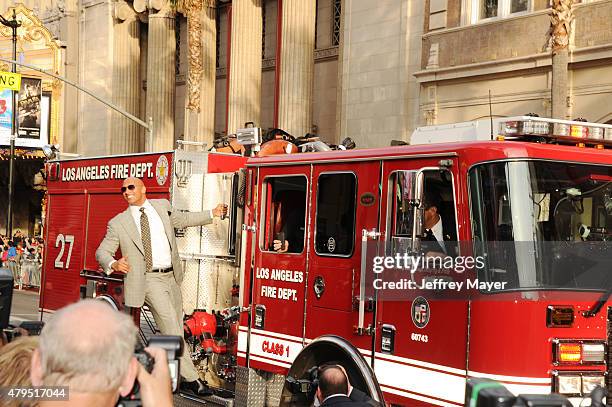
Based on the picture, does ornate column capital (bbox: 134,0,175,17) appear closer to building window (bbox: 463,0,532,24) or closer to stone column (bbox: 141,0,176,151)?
stone column (bbox: 141,0,176,151)

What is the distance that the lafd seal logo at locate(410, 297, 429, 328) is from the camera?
7.04 metres

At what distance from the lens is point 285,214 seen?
28.2 ft

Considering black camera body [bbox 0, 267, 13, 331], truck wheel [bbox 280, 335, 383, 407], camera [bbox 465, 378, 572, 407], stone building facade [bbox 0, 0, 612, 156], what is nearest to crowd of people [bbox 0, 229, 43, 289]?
stone building facade [bbox 0, 0, 612, 156]

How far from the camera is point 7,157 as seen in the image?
4106cm

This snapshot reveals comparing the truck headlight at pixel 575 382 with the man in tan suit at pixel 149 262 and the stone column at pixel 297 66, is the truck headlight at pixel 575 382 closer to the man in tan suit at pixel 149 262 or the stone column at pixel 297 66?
the man in tan suit at pixel 149 262

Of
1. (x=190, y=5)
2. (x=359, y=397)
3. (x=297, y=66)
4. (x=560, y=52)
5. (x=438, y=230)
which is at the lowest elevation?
(x=359, y=397)

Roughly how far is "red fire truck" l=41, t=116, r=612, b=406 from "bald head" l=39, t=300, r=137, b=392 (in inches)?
167

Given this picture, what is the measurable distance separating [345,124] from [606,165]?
61.1 ft

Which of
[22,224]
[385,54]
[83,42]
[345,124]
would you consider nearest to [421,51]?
[385,54]

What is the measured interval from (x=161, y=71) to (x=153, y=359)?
108 feet

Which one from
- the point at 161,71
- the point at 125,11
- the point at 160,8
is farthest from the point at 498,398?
the point at 125,11

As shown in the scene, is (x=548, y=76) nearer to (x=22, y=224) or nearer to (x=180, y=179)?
(x=180, y=179)

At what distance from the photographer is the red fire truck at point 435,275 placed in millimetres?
6531

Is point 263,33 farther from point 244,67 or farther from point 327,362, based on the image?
point 327,362
